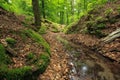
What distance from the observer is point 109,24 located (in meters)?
13.6

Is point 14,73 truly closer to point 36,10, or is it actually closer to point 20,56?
point 20,56

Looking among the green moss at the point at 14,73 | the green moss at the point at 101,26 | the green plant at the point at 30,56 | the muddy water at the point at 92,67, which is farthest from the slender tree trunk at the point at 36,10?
the green moss at the point at 14,73

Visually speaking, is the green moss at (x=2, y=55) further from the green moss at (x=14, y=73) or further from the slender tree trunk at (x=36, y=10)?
the slender tree trunk at (x=36, y=10)

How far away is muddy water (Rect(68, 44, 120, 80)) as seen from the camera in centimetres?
705

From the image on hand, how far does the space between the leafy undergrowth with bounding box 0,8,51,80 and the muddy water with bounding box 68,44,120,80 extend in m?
1.69

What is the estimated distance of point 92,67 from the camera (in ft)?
27.1

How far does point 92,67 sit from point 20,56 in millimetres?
3746

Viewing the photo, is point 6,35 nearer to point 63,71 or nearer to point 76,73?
point 63,71

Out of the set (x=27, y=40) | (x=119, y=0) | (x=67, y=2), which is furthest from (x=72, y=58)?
(x=67, y=2)

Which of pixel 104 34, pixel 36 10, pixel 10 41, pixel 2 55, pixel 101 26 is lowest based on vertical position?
pixel 104 34

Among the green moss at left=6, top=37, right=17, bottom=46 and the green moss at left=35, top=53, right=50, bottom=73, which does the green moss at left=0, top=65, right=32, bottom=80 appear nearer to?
the green moss at left=35, top=53, right=50, bottom=73

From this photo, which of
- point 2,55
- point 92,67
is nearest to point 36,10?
point 92,67

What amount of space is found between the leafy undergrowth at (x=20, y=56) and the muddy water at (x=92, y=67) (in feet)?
5.53

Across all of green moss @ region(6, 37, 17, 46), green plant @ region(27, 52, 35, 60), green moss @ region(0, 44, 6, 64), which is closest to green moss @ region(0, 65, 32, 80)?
green moss @ region(0, 44, 6, 64)
